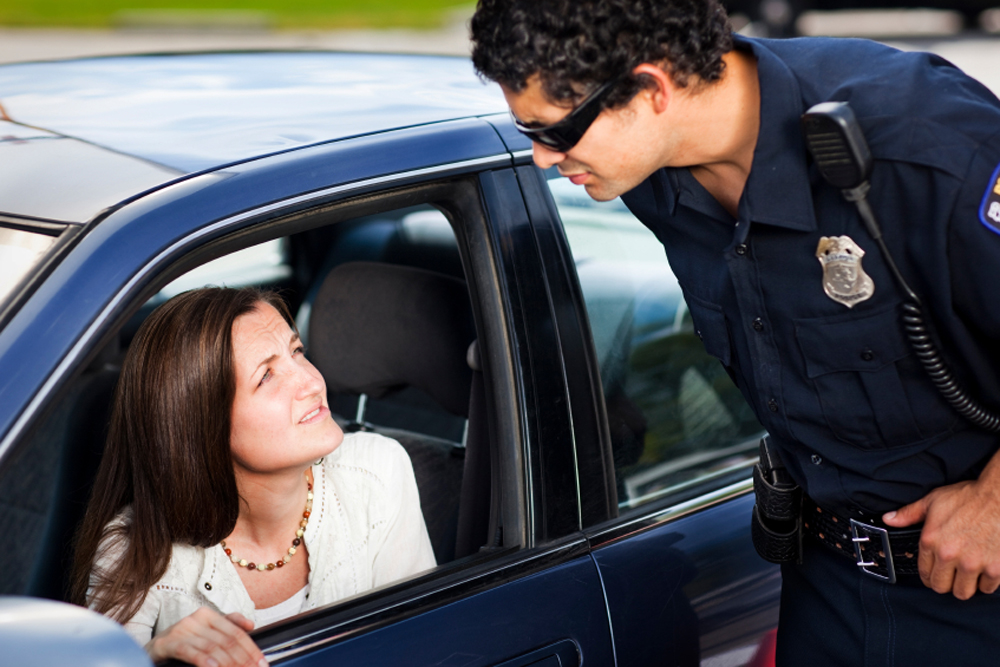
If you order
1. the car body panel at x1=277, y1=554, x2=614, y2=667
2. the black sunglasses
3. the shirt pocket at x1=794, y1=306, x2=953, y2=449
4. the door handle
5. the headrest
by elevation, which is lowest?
the door handle

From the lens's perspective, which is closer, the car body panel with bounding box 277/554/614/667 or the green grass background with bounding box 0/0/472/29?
the car body panel with bounding box 277/554/614/667

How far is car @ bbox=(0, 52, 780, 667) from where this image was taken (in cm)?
125

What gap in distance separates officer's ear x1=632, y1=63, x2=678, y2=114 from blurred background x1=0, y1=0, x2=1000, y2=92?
31.9 feet

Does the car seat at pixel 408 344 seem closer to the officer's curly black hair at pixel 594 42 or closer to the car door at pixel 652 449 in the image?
the car door at pixel 652 449

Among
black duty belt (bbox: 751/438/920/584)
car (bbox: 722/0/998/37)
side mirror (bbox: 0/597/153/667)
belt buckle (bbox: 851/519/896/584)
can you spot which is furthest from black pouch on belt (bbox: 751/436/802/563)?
car (bbox: 722/0/998/37)

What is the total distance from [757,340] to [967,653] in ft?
1.85

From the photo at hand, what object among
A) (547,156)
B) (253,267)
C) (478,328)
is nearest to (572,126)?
(547,156)

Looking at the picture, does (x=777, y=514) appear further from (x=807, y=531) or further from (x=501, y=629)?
(x=501, y=629)

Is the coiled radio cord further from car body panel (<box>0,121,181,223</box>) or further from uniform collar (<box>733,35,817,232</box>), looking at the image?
car body panel (<box>0,121,181,223</box>)

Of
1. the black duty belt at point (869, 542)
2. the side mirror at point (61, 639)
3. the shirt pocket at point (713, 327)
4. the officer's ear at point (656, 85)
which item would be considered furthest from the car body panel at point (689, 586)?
the side mirror at point (61, 639)

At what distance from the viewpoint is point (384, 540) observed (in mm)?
1844

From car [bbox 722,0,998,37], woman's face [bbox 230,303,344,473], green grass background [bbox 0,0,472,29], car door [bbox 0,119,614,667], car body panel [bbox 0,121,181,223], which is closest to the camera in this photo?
car door [bbox 0,119,614,667]

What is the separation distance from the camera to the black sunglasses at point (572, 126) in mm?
1346

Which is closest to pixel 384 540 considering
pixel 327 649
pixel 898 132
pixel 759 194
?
pixel 327 649
